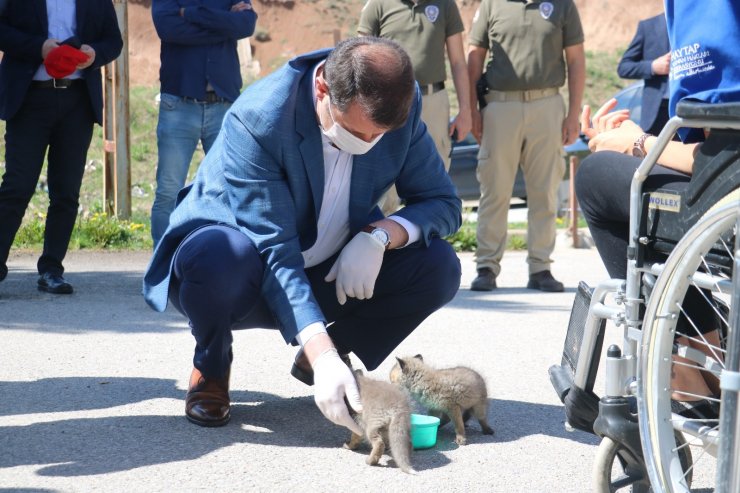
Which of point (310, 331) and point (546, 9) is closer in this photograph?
point (310, 331)

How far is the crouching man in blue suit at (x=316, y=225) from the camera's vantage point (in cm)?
337

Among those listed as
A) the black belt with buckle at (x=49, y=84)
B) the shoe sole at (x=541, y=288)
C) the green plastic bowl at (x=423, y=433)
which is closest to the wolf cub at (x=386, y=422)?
the green plastic bowl at (x=423, y=433)

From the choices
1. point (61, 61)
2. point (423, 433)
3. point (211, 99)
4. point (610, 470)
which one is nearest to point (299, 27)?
point (211, 99)

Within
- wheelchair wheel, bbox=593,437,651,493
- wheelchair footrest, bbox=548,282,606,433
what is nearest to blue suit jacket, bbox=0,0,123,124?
wheelchair footrest, bbox=548,282,606,433

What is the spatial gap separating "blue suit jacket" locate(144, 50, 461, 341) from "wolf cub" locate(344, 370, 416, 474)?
13.4 inches

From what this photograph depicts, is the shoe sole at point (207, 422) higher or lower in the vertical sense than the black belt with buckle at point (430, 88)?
lower

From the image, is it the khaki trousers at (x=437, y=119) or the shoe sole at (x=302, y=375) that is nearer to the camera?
the shoe sole at (x=302, y=375)

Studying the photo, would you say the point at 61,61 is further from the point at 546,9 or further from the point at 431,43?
the point at 546,9

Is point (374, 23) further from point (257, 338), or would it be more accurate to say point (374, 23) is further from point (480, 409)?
point (480, 409)

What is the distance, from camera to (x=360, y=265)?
371 cm

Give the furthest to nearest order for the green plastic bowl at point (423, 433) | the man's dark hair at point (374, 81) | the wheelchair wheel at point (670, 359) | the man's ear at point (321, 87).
Answer: the green plastic bowl at point (423, 433)
the man's ear at point (321, 87)
the man's dark hair at point (374, 81)
the wheelchair wheel at point (670, 359)

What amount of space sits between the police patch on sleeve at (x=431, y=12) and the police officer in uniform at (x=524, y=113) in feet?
1.01

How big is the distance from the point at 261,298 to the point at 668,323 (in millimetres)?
1559

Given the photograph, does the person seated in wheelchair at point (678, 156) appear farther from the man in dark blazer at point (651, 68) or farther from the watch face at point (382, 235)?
the man in dark blazer at point (651, 68)
